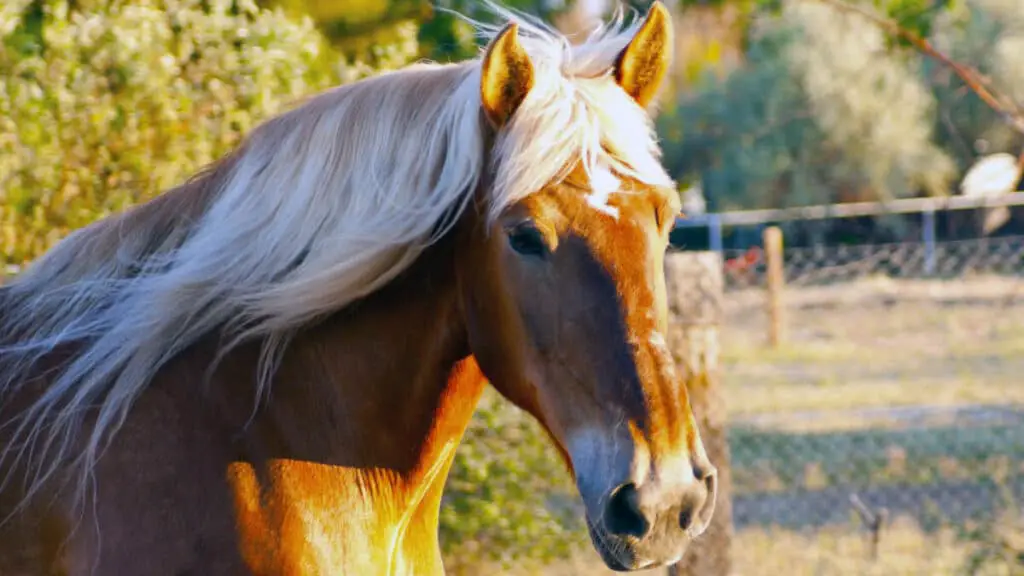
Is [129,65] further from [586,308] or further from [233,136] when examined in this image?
[586,308]

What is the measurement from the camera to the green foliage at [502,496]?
450cm

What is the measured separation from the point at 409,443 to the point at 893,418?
24.7ft

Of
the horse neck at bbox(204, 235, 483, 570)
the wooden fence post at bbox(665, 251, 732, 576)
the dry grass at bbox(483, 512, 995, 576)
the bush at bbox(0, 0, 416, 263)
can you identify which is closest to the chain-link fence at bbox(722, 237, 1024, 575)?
the dry grass at bbox(483, 512, 995, 576)

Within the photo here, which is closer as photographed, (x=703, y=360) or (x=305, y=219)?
(x=305, y=219)

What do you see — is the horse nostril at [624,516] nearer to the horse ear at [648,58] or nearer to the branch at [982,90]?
the horse ear at [648,58]

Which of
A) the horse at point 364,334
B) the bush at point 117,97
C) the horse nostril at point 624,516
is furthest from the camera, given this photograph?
the bush at point 117,97

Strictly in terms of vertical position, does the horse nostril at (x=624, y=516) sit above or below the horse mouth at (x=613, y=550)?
above

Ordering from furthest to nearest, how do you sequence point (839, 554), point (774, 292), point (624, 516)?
point (774, 292) → point (839, 554) → point (624, 516)

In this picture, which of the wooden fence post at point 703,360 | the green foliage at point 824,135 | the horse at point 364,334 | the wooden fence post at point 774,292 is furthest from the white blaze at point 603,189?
the green foliage at point 824,135

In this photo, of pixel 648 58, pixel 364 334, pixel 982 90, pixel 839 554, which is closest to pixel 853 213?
pixel 839 554

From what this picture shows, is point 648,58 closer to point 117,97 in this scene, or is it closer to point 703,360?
point 703,360

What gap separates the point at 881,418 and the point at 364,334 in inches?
299

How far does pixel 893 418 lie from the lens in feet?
30.5

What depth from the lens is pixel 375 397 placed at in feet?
7.66
